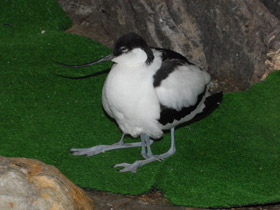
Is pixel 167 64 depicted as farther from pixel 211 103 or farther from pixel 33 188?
pixel 33 188

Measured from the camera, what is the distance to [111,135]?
4.71m

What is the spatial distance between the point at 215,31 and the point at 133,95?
Result: 1.93m

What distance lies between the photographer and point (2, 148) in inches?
168

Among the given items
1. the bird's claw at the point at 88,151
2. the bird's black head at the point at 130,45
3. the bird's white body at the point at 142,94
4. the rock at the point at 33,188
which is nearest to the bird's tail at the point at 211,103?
the bird's white body at the point at 142,94

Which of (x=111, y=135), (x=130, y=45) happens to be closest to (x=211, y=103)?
(x=111, y=135)

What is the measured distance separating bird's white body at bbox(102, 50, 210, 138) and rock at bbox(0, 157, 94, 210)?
36.8 inches

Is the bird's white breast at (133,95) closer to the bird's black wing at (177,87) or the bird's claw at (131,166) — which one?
the bird's black wing at (177,87)

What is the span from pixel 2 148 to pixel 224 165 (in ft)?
6.45

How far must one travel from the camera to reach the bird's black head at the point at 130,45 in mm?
4012

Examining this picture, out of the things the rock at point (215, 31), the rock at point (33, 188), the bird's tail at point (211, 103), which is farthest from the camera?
the rock at point (215, 31)

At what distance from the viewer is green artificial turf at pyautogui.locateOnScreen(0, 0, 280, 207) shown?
4047mm

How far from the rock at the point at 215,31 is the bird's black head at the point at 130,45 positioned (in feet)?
5.34

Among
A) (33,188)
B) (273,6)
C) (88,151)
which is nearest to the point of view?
(33,188)

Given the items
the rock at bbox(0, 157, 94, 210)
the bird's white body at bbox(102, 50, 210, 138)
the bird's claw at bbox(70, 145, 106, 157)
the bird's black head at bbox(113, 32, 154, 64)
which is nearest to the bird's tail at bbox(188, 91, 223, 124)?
the bird's white body at bbox(102, 50, 210, 138)
